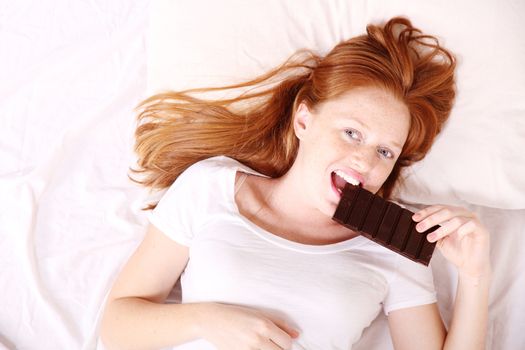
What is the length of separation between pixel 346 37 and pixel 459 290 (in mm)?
833

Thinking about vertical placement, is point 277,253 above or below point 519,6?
below

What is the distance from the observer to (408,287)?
6.03 feet

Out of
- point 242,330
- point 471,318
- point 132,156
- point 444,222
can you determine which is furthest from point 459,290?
point 132,156

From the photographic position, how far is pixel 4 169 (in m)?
2.18

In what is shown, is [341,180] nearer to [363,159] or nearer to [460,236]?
[363,159]

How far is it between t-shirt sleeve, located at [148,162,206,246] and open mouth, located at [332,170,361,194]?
0.39 meters

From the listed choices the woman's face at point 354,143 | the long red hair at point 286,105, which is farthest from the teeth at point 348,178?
the long red hair at point 286,105

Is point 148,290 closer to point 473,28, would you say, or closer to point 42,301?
point 42,301

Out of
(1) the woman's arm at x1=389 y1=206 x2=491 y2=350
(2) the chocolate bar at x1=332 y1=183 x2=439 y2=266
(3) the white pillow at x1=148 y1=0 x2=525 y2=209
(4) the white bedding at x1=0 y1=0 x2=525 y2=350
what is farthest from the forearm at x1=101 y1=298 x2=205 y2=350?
(3) the white pillow at x1=148 y1=0 x2=525 y2=209

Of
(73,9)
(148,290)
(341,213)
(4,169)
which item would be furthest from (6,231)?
(341,213)

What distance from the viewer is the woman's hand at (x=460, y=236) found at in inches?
68.1

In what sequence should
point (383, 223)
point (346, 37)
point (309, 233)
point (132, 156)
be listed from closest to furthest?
point (383, 223) → point (309, 233) → point (346, 37) → point (132, 156)

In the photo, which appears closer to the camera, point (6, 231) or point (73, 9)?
point (6, 231)

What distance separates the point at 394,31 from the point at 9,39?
1373 millimetres
